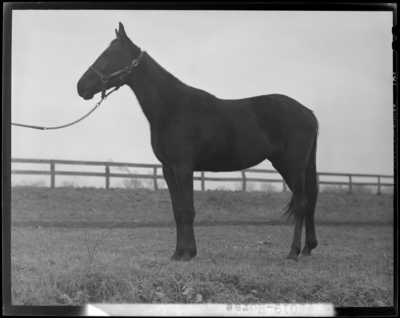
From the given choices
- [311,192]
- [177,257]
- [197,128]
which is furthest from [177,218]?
[311,192]

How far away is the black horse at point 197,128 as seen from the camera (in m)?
6.71

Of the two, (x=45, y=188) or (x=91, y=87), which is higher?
(x=91, y=87)

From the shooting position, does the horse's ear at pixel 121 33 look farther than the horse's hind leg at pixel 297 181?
No

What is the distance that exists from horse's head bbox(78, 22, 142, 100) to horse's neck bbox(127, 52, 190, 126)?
0.16m

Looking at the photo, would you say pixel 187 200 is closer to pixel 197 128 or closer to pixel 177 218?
pixel 177 218

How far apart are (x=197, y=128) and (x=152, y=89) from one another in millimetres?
852

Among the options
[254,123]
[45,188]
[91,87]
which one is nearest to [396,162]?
[254,123]

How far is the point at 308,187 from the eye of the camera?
25.6ft

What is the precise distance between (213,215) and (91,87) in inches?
365

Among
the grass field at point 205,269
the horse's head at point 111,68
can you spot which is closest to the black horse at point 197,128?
the horse's head at point 111,68

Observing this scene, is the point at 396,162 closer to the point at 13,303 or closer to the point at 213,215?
the point at 13,303

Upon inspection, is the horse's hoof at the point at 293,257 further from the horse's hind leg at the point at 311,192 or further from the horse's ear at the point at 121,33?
the horse's ear at the point at 121,33

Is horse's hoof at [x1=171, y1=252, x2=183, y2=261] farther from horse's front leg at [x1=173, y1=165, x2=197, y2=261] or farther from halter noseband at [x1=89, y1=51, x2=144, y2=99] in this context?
halter noseband at [x1=89, y1=51, x2=144, y2=99]

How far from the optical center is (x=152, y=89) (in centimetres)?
696
